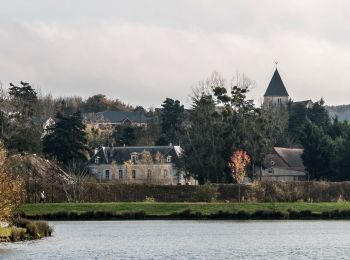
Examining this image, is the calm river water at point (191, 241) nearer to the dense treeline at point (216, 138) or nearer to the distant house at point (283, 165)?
the dense treeline at point (216, 138)

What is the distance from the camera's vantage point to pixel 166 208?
86875 mm

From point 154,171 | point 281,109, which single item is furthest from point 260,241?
point 281,109

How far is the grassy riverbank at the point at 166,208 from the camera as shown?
A: 84188mm

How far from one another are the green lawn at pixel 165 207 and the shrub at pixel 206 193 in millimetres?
5757

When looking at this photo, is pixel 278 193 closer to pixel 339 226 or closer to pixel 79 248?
pixel 339 226

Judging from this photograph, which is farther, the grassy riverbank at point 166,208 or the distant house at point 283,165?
the distant house at point 283,165

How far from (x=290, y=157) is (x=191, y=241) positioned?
80.8m

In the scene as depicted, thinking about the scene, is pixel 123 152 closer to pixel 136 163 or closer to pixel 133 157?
pixel 133 157

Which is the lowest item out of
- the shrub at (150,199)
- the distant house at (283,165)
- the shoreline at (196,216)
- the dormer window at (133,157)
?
the shoreline at (196,216)

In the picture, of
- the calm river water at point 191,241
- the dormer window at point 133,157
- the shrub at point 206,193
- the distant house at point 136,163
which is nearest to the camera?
the calm river water at point 191,241

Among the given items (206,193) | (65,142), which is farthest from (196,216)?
(65,142)

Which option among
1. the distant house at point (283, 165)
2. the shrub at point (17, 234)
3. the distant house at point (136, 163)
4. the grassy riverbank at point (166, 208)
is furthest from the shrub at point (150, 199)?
the shrub at point (17, 234)

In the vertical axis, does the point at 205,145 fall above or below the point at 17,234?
above

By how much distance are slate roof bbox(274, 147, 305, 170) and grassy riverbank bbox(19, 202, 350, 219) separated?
4574 cm
